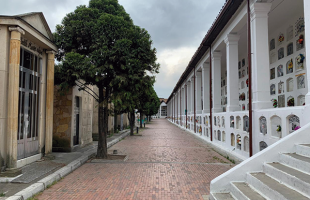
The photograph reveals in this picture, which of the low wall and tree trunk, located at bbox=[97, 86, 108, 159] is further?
tree trunk, located at bbox=[97, 86, 108, 159]

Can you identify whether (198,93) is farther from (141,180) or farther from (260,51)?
(141,180)

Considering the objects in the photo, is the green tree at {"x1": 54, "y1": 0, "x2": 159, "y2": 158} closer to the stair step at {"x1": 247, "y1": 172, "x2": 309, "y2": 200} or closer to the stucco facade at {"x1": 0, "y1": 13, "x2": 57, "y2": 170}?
the stucco facade at {"x1": 0, "y1": 13, "x2": 57, "y2": 170}

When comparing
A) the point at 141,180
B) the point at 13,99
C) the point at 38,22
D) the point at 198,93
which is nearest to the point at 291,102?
the point at 141,180

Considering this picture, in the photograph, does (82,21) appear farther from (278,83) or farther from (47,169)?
(278,83)

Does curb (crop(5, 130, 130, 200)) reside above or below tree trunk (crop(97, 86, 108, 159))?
below

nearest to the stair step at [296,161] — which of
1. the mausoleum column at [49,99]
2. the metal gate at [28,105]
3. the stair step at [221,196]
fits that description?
the stair step at [221,196]

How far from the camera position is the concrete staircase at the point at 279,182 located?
9.75 ft

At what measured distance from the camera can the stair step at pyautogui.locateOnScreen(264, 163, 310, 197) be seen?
2.90m

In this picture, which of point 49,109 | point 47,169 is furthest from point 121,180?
point 49,109

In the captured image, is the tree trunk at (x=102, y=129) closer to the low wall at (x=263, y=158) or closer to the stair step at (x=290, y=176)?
the low wall at (x=263, y=158)

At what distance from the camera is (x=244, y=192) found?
11.7 feet

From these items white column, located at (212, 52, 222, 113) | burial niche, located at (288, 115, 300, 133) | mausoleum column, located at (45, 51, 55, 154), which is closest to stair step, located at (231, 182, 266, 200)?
burial niche, located at (288, 115, 300, 133)

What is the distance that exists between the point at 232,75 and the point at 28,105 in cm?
756

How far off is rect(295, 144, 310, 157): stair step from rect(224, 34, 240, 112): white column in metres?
5.09
